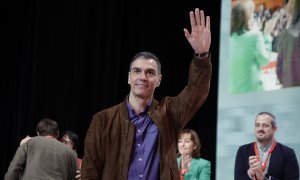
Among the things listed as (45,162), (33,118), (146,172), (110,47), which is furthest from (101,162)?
(110,47)

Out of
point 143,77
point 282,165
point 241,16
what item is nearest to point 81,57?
point 241,16

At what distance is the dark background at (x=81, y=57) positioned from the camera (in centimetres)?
689

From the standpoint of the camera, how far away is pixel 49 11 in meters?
7.00

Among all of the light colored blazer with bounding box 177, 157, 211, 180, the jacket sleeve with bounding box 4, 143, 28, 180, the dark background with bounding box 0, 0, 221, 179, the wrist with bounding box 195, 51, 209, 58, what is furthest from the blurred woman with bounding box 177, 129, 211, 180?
the wrist with bounding box 195, 51, 209, 58

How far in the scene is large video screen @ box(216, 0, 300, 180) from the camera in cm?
484

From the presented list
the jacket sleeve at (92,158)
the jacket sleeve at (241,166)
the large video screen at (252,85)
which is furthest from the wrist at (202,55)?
the large video screen at (252,85)

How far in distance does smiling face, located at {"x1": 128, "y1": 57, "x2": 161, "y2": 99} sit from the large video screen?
2.81 metres

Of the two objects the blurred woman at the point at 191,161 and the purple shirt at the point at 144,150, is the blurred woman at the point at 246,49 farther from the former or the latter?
the purple shirt at the point at 144,150

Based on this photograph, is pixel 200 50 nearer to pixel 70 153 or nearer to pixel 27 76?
pixel 70 153

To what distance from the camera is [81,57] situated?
728 centimetres

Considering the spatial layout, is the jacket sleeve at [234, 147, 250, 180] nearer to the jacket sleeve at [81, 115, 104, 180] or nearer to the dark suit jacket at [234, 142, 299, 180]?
the dark suit jacket at [234, 142, 299, 180]

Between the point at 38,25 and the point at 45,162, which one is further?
the point at 38,25

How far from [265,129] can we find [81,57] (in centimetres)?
344

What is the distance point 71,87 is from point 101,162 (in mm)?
5114
